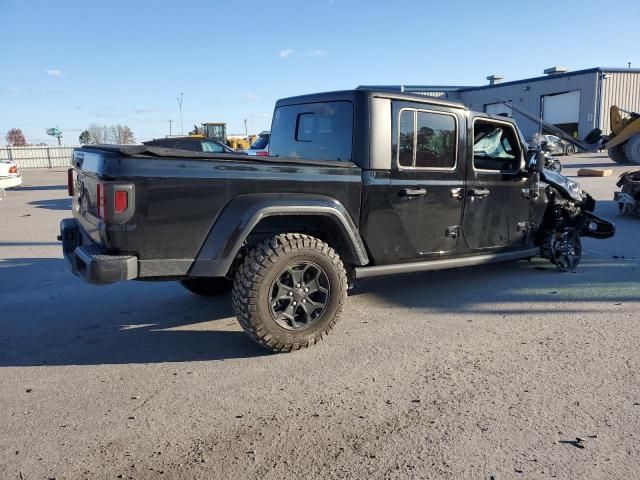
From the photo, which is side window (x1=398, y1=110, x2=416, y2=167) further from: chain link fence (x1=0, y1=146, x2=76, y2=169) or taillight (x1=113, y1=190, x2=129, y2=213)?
chain link fence (x1=0, y1=146, x2=76, y2=169)

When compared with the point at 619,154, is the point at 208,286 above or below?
below

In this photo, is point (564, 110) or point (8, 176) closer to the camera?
point (8, 176)

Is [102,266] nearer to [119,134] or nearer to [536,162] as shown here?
[536,162]

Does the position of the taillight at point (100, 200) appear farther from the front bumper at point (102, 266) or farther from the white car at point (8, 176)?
the white car at point (8, 176)

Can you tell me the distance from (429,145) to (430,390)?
88.8 inches

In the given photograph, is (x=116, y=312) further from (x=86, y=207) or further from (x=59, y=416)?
(x=59, y=416)

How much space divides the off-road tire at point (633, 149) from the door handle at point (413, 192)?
20.0 metres

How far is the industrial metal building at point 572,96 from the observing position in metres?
33.4

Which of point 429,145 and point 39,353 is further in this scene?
point 429,145

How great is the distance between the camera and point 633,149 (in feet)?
67.9

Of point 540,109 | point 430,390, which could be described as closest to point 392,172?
point 430,390

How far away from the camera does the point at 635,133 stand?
66.6ft

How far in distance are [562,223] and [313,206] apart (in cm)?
367

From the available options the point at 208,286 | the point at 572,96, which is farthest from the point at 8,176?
the point at 572,96
